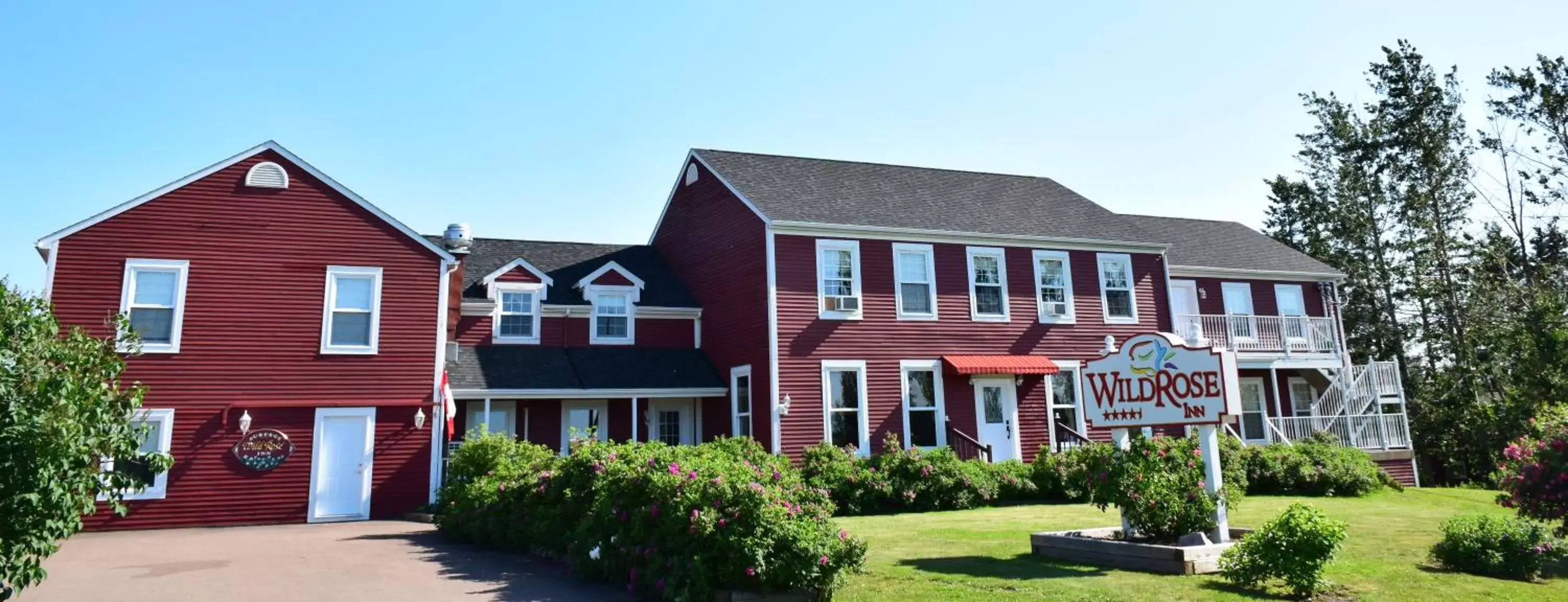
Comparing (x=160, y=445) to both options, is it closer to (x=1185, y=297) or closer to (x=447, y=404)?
(x=447, y=404)

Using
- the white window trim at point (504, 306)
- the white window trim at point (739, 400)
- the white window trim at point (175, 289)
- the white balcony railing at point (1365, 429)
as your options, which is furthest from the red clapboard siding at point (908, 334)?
the white window trim at point (175, 289)

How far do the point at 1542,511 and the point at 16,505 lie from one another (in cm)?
1343

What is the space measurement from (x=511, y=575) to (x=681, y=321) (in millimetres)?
14100

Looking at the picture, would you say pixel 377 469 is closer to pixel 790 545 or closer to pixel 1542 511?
pixel 790 545

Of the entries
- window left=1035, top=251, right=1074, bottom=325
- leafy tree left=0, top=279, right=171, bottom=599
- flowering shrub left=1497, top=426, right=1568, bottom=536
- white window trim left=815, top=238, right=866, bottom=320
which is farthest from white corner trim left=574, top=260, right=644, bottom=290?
flowering shrub left=1497, top=426, right=1568, bottom=536

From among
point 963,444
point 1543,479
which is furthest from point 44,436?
point 963,444

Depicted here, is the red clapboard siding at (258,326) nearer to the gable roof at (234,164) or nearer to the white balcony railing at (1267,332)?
the gable roof at (234,164)

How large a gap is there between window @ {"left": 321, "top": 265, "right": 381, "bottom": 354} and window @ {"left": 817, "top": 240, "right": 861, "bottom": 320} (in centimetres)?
938

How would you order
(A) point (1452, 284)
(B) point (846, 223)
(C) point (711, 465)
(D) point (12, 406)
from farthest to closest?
(A) point (1452, 284) < (B) point (846, 223) < (C) point (711, 465) < (D) point (12, 406)

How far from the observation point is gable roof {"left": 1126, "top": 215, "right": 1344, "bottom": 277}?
90.8 ft

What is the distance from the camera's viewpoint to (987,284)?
22547 mm

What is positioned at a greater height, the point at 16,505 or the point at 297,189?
the point at 297,189

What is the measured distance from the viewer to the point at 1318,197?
3956 cm

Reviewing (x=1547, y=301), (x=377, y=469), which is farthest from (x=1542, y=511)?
(x=1547, y=301)
